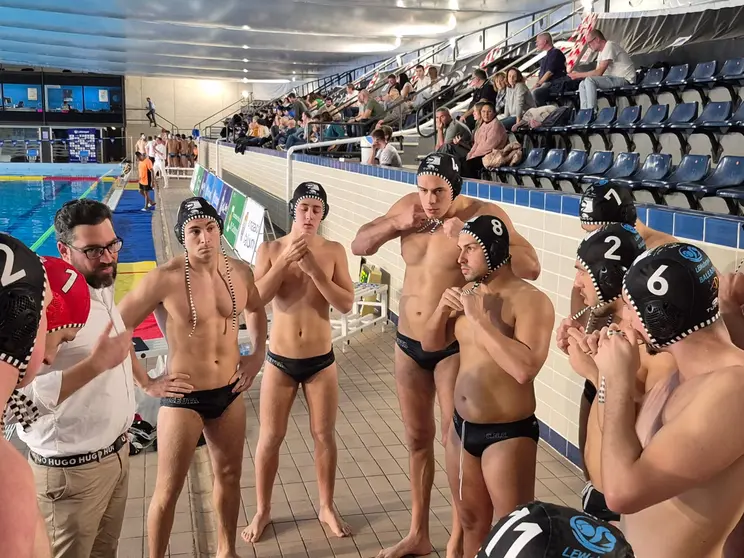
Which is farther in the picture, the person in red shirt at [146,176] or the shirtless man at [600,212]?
the person in red shirt at [146,176]

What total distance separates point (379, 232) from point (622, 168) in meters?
4.59

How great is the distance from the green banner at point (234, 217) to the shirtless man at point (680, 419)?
26.8 ft

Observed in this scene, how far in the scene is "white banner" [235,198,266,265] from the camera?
8.27 metres

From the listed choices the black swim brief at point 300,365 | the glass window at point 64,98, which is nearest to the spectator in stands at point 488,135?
the black swim brief at point 300,365

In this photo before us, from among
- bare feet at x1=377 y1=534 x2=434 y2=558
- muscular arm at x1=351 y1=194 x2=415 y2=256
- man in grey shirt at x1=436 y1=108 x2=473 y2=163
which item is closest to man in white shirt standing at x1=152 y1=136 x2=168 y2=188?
man in grey shirt at x1=436 y1=108 x2=473 y2=163

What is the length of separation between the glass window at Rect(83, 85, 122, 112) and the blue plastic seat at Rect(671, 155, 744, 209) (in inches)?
1671

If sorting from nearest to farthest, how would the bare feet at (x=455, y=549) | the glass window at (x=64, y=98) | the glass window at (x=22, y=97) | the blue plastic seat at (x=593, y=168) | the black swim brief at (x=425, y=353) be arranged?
the bare feet at (x=455, y=549), the black swim brief at (x=425, y=353), the blue plastic seat at (x=593, y=168), the glass window at (x=22, y=97), the glass window at (x=64, y=98)

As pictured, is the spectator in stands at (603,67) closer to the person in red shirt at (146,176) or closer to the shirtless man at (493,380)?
the shirtless man at (493,380)

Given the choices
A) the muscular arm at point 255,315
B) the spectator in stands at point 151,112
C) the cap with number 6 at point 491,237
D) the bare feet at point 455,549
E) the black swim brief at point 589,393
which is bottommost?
the bare feet at point 455,549

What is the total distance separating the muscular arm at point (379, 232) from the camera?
4.14m

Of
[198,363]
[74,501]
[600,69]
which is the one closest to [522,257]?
[198,363]

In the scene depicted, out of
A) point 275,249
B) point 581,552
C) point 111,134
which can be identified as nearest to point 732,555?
point 581,552

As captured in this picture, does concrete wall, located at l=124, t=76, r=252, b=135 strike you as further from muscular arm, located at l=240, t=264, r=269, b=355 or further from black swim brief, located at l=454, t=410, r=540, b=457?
black swim brief, located at l=454, t=410, r=540, b=457

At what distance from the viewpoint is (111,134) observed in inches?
1724
